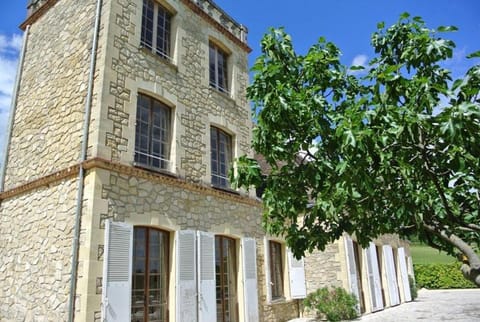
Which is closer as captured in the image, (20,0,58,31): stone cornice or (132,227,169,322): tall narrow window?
(132,227,169,322): tall narrow window

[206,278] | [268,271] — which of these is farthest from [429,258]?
[206,278]

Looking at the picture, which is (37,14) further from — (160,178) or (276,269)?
(276,269)

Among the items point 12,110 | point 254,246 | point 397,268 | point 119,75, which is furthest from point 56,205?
point 397,268

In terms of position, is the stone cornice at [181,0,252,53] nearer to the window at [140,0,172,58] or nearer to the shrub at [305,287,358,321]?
the window at [140,0,172,58]

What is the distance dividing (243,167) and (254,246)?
5.58m

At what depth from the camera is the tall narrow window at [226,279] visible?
8.31 metres

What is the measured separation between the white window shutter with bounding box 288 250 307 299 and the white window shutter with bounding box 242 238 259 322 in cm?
189

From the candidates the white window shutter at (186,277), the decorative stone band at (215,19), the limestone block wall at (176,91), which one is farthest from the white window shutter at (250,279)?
the decorative stone band at (215,19)

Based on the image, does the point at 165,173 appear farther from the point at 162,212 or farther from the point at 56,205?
the point at 56,205

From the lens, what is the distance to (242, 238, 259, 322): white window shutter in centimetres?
866

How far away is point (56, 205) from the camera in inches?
261

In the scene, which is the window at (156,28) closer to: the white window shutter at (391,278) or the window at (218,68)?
the window at (218,68)

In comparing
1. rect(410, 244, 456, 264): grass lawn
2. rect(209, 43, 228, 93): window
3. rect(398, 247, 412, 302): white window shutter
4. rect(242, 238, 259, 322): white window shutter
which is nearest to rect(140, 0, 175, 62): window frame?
rect(209, 43, 228, 93): window

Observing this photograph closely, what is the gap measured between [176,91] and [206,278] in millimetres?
4192
